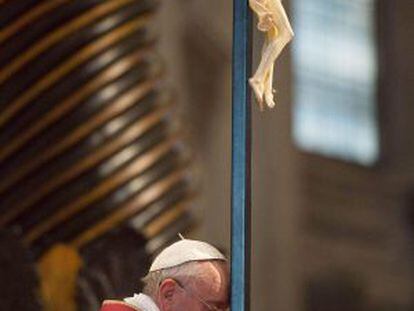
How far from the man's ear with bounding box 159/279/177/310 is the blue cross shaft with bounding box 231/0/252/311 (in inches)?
6.6

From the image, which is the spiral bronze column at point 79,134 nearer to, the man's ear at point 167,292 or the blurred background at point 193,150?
the blurred background at point 193,150

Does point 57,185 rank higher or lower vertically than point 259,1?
lower

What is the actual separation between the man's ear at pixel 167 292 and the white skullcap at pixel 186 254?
52 millimetres

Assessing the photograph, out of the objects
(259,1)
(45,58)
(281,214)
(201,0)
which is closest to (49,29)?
(45,58)

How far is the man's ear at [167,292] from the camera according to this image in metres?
3.78

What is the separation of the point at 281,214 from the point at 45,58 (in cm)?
325

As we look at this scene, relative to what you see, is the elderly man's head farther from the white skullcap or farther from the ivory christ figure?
the ivory christ figure

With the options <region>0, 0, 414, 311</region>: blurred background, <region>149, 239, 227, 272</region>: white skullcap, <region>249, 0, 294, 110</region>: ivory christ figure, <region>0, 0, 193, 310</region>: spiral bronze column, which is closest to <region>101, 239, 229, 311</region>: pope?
<region>149, 239, 227, 272</region>: white skullcap

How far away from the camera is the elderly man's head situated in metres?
3.74

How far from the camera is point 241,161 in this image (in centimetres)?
371

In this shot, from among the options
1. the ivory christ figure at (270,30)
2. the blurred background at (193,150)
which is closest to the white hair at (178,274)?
the ivory christ figure at (270,30)

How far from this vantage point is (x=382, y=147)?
482 inches

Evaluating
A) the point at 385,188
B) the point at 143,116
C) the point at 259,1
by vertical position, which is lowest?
the point at 385,188

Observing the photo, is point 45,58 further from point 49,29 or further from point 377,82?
point 377,82
